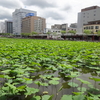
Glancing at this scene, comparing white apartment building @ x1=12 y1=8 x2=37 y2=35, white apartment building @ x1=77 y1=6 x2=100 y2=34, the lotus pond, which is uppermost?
white apartment building @ x1=12 y1=8 x2=37 y2=35

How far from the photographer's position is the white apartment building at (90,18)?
43.6 metres

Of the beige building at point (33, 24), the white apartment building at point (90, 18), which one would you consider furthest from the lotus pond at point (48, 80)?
the beige building at point (33, 24)

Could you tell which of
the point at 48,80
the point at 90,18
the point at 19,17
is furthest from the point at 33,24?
the point at 48,80

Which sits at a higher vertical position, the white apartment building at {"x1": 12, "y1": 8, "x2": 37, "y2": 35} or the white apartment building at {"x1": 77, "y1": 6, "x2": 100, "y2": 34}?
the white apartment building at {"x1": 12, "y1": 8, "x2": 37, "y2": 35}

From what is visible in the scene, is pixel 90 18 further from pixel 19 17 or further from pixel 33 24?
pixel 19 17

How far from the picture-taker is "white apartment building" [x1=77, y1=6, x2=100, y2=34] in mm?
43588

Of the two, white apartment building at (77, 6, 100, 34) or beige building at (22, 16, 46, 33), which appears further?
beige building at (22, 16, 46, 33)

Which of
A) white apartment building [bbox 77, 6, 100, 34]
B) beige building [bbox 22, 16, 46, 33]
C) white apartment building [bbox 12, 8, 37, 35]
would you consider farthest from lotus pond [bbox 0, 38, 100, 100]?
white apartment building [bbox 12, 8, 37, 35]

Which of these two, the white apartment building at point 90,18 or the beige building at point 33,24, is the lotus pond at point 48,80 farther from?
the beige building at point 33,24

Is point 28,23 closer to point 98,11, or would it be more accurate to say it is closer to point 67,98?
point 98,11

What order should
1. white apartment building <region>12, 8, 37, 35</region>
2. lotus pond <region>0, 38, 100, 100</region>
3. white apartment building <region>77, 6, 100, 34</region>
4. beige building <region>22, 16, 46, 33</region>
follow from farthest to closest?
1. white apartment building <region>12, 8, 37, 35</region>
2. beige building <region>22, 16, 46, 33</region>
3. white apartment building <region>77, 6, 100, 34</region>
4. lotus pond <region>0, 38, 100, 100</region>

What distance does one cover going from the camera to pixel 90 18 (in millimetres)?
48750

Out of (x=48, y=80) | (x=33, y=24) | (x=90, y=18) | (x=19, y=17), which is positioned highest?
(x=19, y=17)

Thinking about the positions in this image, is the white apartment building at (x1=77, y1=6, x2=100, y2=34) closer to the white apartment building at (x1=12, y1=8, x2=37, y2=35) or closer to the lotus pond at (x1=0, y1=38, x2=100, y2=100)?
the lotus pond at (x1=0, y1=38, x2=100, y2=100)
